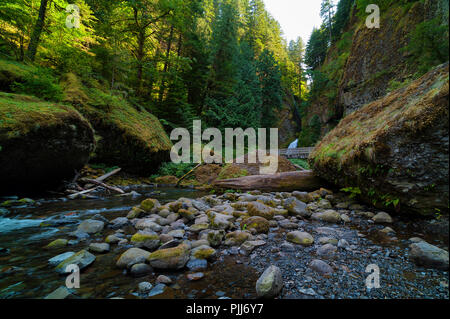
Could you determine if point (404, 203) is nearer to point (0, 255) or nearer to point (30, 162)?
point (0, 255)

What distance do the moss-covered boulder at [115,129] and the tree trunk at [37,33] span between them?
1.24 m

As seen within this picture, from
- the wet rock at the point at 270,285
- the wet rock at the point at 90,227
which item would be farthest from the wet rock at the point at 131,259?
the wet rock at the point at 90,227

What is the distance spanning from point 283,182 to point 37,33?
436 inches

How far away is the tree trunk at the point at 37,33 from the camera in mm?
7516

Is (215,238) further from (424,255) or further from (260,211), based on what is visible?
(424,255)

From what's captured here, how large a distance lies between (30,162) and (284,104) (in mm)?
36404

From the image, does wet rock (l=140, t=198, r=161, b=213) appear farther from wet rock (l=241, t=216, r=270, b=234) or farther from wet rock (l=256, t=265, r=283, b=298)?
wet rock (l=256, t=265, r=283, b=298)

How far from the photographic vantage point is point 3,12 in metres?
5.96

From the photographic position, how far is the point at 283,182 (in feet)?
19.1

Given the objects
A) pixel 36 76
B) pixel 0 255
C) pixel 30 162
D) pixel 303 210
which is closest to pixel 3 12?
pixel 36 76

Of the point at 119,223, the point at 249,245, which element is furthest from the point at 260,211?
the point at 119,223

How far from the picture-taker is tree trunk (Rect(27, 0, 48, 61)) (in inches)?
296

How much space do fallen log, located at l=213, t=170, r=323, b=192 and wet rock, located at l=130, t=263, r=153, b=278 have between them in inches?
184

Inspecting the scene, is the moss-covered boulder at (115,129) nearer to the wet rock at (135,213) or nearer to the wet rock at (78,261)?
the wet rock at (135,213)
